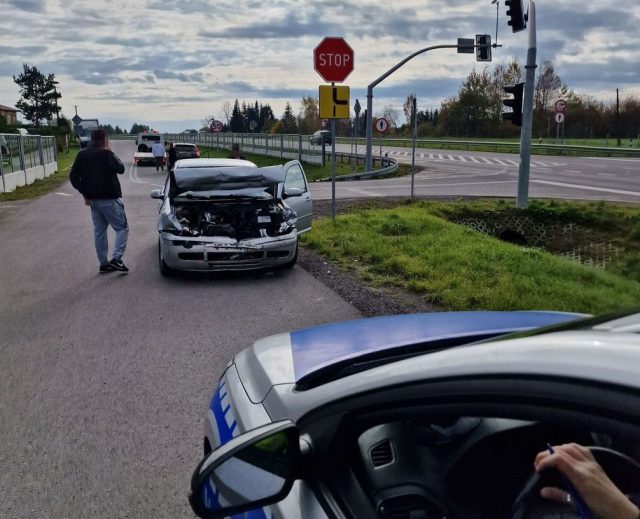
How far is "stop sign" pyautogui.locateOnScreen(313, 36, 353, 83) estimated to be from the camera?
1227cm

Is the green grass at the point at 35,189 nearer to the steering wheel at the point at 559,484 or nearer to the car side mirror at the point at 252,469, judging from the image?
the car side mirror at the point at 252,469

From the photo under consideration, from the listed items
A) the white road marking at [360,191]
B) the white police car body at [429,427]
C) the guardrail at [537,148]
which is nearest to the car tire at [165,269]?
the white police car body at [429,427]

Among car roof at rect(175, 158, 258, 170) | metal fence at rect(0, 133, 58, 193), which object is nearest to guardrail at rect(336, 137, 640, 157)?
metal fence at rect(0, 133, 58, 193)

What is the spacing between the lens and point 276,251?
352 inches

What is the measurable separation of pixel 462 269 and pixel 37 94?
98.9 meters

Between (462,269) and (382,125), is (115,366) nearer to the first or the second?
(462,269)

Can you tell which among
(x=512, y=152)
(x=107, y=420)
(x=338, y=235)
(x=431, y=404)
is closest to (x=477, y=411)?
(x=431, y=404)

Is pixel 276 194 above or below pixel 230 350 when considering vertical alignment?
above

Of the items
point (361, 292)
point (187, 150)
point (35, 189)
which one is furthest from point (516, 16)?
point (187, 150)

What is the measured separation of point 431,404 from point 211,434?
48.2 inches

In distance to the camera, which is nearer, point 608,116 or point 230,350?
point 230,350

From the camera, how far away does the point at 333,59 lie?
486 inches

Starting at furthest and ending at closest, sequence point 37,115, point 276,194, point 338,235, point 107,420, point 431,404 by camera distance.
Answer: point 37,115 → point 338,235 → point 276,194 → point 107,420 → point 431,404

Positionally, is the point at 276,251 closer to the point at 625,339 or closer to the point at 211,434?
the point at 211,434
